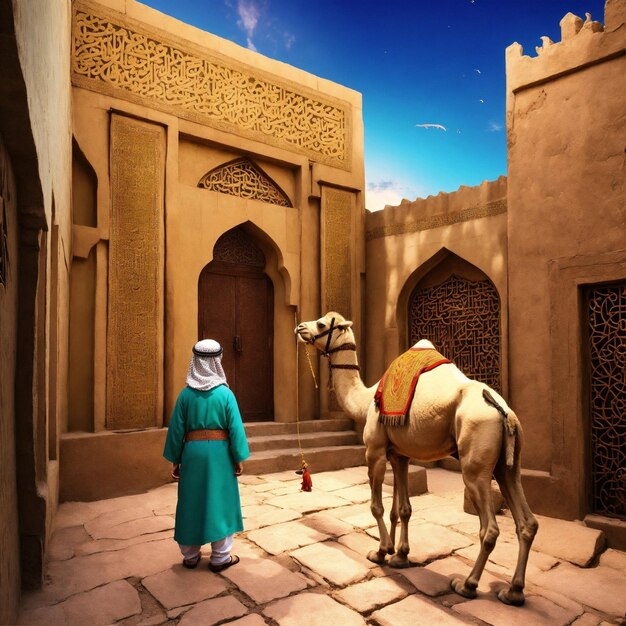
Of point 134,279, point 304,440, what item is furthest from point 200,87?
point 304,440

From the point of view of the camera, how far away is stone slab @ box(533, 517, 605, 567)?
13.9 feet

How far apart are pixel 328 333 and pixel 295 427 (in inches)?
131

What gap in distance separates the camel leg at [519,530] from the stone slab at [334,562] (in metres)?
0.94

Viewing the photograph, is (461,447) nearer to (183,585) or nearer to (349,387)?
(349,387)

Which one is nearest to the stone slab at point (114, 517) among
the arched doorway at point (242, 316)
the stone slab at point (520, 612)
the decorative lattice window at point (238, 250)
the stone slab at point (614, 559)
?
the arched doorway at point (242, 316)

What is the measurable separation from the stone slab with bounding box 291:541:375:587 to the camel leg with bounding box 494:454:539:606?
0.94 meters

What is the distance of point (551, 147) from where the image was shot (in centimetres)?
557

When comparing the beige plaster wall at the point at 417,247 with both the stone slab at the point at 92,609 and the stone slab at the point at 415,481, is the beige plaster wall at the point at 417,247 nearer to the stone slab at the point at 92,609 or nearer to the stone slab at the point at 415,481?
the stone slab at the point at 415,481

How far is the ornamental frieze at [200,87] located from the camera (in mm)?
6441

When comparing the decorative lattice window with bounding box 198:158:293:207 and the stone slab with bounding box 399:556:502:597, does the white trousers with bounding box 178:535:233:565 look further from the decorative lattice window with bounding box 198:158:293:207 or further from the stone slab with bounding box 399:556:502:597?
the decorative lattice window with bounding box 198:158:293:207

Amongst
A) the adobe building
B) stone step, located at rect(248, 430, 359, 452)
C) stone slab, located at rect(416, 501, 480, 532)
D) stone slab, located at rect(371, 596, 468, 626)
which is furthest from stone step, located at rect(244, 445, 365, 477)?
stone slab, located at rect(371, 596, 468, 626)

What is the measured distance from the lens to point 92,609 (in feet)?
10.4

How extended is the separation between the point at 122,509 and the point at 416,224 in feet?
17.5

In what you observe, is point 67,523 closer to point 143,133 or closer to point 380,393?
point 380,393
